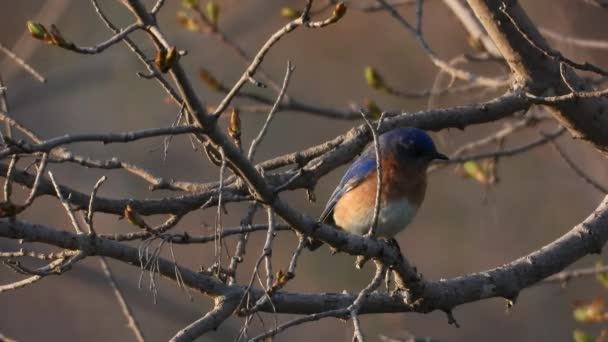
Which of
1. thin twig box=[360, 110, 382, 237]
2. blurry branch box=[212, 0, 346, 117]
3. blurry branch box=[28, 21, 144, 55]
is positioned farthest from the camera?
thin twig box=[360, 110, 382, 237]

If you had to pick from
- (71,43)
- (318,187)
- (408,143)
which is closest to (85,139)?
(71,43)

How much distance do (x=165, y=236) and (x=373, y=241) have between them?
2.29 feet

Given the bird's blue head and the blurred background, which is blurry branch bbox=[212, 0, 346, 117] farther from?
the blurred background

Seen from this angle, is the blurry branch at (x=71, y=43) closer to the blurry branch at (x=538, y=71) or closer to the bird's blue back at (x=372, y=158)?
the blurry branch at (x=538, y=71)

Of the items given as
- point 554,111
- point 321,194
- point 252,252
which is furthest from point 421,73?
point 554,111

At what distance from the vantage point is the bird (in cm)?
462

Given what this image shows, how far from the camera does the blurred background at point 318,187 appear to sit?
424 inches

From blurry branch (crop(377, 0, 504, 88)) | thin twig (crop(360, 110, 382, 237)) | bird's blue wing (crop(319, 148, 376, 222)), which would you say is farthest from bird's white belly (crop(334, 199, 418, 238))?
thin twig (crop(360, 110, 382, 237))

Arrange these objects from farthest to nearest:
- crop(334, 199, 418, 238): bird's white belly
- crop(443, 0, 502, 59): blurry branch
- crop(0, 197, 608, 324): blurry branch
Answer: crop(443, 0, 502, 59): blurry branch
crop(334, 199, 418, 238): bird's white belly
crop(0, 197, 608, 324): blurry branch

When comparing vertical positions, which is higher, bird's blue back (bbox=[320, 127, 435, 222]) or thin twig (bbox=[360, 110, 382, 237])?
thin twig (bbox=[360, 110, 382, 237])

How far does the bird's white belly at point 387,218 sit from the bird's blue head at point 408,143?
25 centimetres

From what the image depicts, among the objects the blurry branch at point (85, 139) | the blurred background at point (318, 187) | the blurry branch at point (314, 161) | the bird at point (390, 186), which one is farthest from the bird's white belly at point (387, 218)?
the blurred background at point (318, 187)

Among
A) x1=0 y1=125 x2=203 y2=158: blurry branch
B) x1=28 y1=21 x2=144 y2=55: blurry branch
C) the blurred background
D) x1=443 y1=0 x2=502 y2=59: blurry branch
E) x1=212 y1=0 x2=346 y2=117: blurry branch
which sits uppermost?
x1=28 y1=21 x2=144 y2=55: blurry branch

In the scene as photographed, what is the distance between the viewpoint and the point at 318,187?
457 inches
